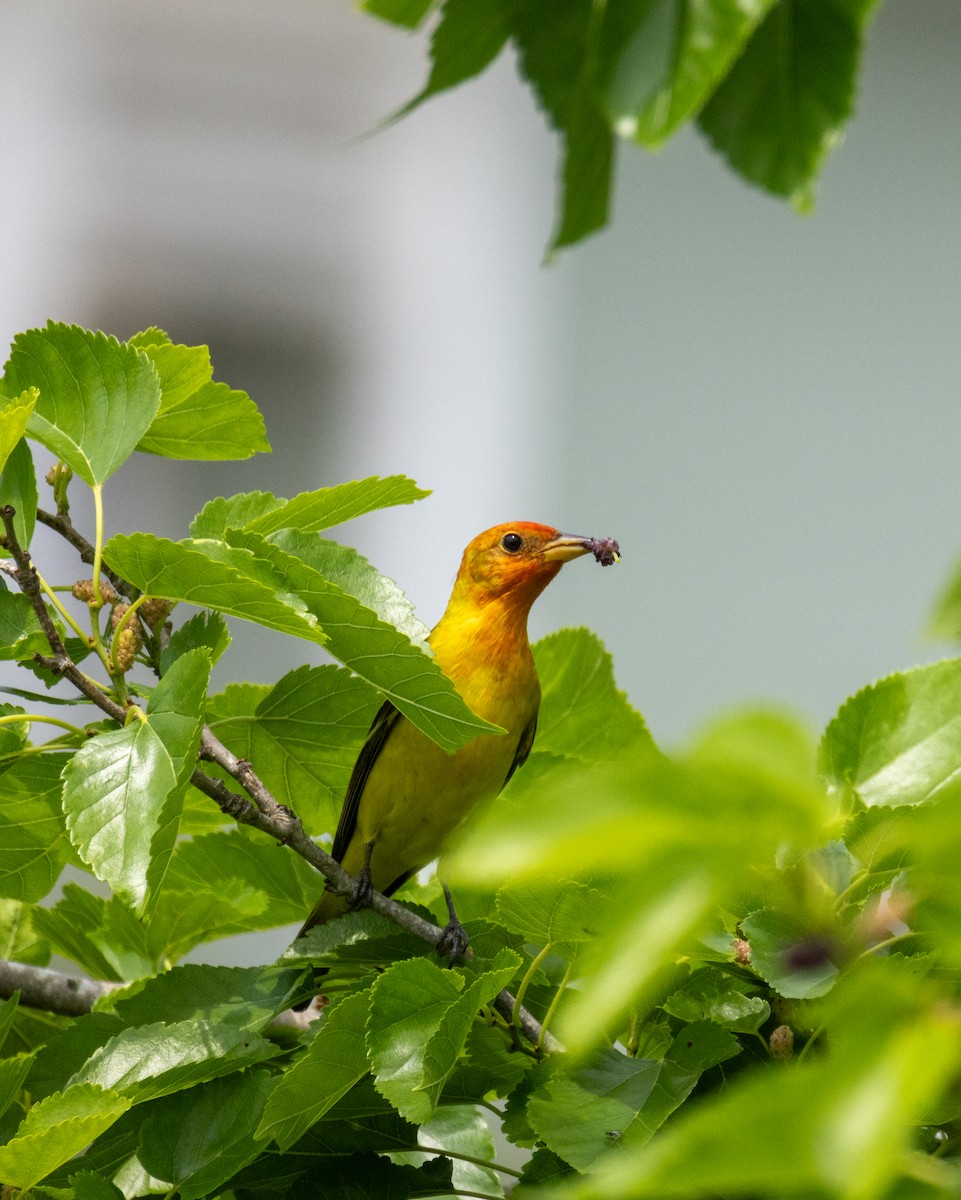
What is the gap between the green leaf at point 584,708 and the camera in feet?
6.26

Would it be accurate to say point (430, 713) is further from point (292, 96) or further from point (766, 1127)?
point (292, 96)

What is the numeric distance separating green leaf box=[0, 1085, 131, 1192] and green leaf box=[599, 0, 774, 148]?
0.98m

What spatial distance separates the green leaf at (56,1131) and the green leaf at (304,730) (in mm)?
529

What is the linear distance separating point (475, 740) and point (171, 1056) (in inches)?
53.7

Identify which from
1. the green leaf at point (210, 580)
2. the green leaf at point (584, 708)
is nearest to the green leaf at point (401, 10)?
the green leaf at point (210, 580)

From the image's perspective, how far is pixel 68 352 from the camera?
1538 mm

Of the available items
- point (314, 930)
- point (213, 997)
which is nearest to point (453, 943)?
point (314, 930)

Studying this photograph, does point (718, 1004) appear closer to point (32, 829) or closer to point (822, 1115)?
point (32, 829)

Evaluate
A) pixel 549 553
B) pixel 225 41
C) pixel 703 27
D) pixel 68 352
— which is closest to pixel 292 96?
pixel 225 41

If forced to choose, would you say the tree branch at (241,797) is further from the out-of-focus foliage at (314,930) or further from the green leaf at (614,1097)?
the green leaf at (614,1097)

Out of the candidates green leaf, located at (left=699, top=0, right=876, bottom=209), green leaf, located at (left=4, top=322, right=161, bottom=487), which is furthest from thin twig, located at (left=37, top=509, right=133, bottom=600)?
green leaf, located at (left=699, top=0, right=876, bottom=209)

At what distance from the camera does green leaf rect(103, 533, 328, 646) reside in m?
1.31

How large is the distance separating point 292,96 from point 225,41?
1.38 ft

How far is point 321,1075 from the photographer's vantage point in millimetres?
1242
